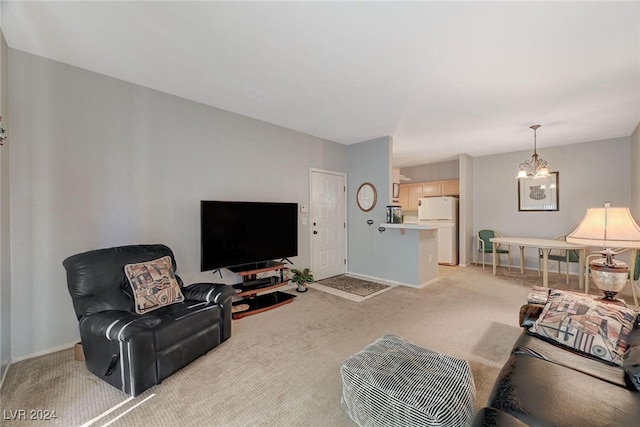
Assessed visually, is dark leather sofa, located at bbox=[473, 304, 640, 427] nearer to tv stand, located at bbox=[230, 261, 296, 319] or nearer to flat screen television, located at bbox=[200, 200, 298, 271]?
tv stand, located at bbox=[230, 261, 296, 319]

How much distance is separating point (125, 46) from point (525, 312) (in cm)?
369

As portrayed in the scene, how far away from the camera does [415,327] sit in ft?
9.18

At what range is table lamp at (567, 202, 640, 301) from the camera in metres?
2.03

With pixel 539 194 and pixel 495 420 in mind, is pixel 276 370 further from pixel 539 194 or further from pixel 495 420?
pixel 539 194

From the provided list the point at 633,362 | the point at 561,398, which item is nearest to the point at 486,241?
the point at 633,362

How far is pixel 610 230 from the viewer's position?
2.09 metres

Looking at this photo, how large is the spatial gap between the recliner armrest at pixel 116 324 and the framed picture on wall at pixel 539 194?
22.0ft

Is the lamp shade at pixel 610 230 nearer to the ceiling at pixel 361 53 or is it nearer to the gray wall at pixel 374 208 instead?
the ceiling at pixel 361 53

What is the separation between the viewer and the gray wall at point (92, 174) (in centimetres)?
221

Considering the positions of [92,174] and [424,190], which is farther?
[424,190]

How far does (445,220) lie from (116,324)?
6120 mm

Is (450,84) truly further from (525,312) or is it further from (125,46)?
(125,46)

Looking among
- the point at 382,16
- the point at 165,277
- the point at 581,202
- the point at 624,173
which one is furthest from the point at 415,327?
→ the point at 624,173

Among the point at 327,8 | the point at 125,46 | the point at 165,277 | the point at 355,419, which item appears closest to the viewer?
the point at 355,419
